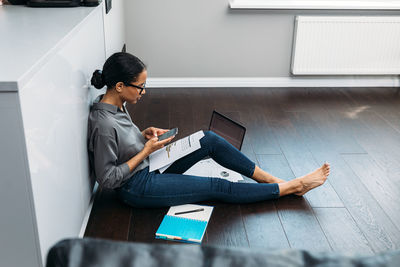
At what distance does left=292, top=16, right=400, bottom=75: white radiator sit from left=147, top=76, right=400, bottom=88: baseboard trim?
100 millimetres

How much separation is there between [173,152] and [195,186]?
202 mm

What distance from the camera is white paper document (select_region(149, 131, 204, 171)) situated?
2332 millimetres

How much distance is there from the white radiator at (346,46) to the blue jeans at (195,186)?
202 cm

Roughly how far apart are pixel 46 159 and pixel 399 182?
198 centimetres

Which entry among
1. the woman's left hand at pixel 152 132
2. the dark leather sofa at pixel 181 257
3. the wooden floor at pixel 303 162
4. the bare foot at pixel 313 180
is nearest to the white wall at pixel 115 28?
the wooden floor at pixel 303 162

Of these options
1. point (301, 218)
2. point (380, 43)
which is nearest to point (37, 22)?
point (301, 218)

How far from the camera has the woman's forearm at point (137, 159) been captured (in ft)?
7.17

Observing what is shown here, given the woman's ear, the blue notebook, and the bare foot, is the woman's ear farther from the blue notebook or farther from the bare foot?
the bare foot

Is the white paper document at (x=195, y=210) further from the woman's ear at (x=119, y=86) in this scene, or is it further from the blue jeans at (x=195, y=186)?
the woman's ear at (x=119, y=86)

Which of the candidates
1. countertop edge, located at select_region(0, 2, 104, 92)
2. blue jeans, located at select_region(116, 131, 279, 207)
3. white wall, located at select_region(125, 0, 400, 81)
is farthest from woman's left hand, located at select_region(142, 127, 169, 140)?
white wall, located at select_region(125, 0, 400, 81)

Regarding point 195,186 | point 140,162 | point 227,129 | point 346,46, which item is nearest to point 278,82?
point 346,46

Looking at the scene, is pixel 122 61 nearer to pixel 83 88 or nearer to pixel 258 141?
pixel 83 88

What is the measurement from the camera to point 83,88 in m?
2.11

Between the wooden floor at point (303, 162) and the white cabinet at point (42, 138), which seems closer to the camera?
the white cabinet at point (42, 138)
